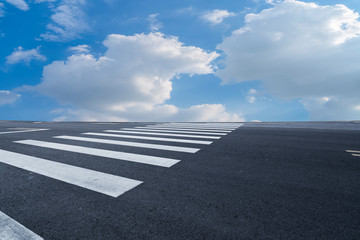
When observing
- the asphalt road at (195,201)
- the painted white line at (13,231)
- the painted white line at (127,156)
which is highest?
the painted white line at (127,156)

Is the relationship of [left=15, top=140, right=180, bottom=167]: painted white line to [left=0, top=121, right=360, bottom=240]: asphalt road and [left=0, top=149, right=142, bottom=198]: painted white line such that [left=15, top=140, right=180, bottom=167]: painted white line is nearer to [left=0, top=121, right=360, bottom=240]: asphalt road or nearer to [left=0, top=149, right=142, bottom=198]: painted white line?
[left=0, top=121, right=360, bottom=240]: asphalt road

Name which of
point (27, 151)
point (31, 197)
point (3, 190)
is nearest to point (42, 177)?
point (3, 190)

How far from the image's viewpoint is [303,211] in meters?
2.11

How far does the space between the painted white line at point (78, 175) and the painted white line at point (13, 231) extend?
886 millimetres

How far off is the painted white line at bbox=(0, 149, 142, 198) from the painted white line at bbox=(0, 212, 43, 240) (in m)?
0.89

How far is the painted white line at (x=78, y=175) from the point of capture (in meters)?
2.75

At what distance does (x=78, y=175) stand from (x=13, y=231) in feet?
4.71

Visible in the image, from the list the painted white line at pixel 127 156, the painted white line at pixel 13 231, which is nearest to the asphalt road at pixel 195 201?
the painted white line at pixel 13 231

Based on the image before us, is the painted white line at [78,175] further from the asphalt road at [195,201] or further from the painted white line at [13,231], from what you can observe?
the painted white line at [13,231]

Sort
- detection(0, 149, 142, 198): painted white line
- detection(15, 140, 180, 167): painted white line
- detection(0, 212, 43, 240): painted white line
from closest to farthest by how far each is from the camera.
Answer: detection(0, 212, 43, 240): painted white line → detection(0, 149, 142, 198): painted white line → detection(15, 140, 180, 167): painted white line

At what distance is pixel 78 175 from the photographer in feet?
10.7

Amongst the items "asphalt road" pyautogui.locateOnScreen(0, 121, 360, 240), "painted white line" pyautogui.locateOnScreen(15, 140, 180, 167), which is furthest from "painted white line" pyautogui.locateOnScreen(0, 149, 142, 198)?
"painted white line" pyautogui.locateOnScreen(15, 140, 180, 167)

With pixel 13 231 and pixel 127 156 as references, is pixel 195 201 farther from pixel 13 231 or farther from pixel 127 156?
pixel 127 156

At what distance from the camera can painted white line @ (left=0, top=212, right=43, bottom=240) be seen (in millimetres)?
1759
